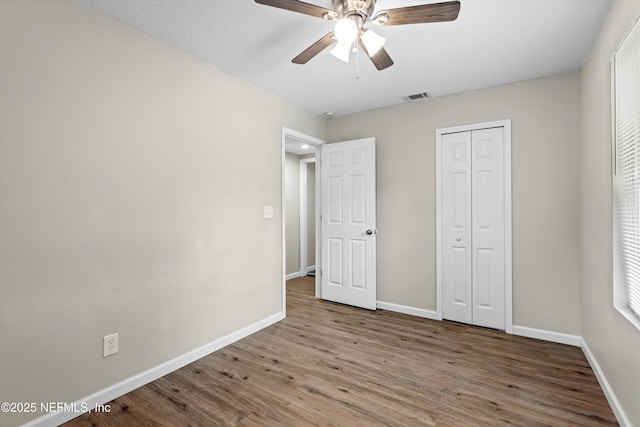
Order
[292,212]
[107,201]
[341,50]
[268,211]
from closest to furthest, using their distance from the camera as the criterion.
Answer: [341,50] < [107,201] < [268,211] < [292,212]

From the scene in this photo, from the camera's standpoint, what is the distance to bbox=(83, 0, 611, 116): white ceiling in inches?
74.0

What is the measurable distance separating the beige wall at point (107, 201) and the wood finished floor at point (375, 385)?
1.21 ft

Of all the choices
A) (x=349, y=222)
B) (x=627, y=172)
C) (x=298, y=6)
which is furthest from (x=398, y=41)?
(x=349, y=222)

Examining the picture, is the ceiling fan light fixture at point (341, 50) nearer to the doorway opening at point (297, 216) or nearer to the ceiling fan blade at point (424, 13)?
the ceiling fan blade at point (424, 13)

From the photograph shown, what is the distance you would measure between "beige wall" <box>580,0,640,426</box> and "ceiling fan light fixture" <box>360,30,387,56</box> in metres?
A: 1.23

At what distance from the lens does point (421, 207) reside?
3.45 meters

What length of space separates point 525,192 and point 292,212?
3636mm

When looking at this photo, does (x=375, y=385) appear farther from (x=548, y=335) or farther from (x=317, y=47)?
(x=317, y=47)

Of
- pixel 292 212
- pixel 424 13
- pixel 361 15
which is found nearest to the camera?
pixel 424 13

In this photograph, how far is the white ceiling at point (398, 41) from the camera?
1.88 metres

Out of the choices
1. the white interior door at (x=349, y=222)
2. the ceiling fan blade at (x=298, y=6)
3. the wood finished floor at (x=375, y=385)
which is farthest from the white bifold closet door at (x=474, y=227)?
the ceiling fan blade at (x=298, y=6)

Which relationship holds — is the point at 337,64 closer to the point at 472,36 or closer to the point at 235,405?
the point at 472,36

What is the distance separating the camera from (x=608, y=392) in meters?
1.90

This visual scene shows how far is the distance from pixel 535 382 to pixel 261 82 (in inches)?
132
